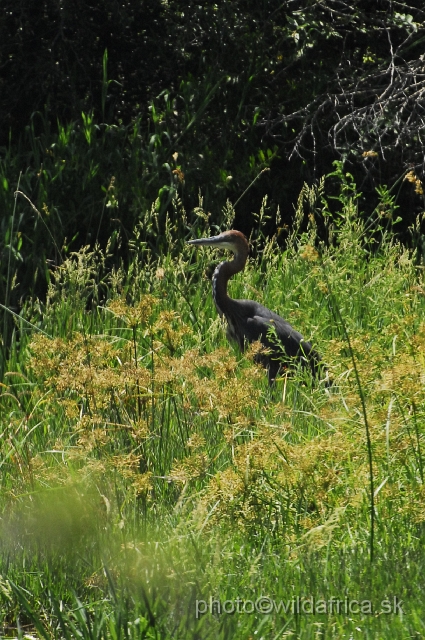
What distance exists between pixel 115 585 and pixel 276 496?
626mm

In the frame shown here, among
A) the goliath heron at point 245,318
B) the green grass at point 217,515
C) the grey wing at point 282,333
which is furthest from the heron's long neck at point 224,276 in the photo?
the green grass at point 217,515

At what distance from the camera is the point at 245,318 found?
630cm

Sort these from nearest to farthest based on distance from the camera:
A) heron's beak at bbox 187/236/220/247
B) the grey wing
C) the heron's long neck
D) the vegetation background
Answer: the vegetation background < the grey wing < the heron's long neck < heron's beak at bbox 187/236/220/247

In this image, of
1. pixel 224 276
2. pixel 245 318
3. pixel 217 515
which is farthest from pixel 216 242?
pixel 217 515

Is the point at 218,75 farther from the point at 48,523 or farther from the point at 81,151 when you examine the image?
the point at 48,523

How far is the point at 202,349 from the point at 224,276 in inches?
60.7

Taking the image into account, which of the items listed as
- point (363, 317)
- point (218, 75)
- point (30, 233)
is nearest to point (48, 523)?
point (363, 317)

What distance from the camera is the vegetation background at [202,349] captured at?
301cm

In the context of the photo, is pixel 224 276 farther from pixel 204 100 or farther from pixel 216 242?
pixel 204 100

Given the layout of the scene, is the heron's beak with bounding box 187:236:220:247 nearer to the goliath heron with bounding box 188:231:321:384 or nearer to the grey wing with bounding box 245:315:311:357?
the goliath heron with bounding box 188:231:321:384

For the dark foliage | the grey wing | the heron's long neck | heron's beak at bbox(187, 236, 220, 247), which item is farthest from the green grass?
the dark foliage

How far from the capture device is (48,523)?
131 inches

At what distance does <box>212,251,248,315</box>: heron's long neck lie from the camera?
6.49 metres

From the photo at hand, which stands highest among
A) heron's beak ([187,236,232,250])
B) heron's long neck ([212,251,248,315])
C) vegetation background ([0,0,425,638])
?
vegetation background ([0,0,425,638])
